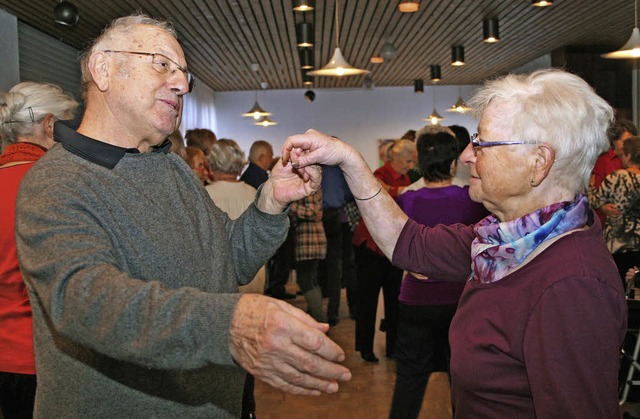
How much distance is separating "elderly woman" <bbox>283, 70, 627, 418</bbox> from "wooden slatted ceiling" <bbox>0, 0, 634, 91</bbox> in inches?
225

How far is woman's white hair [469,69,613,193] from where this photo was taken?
162 cm

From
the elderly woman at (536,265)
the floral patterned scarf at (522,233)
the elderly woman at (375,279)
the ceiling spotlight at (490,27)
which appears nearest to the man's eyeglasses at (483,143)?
the elderly woman at (536,265)

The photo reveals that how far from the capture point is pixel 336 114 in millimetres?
16578

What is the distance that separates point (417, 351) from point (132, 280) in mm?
2467

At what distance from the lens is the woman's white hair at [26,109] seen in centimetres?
260

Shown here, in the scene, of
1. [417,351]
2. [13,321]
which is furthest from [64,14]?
[417,351]

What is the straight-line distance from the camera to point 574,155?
64.6 inches

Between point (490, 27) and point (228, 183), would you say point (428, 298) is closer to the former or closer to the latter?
point (228, 183)

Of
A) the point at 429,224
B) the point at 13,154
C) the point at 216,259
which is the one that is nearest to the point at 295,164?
the point at 216,259

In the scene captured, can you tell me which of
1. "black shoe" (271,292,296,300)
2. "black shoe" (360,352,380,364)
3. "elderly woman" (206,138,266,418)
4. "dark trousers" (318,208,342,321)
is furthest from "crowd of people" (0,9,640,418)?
"black shoe" (271,292,296,300)

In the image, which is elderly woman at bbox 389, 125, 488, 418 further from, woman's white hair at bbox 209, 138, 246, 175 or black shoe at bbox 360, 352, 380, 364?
black shoe at bbox 360, 352, 380, 364

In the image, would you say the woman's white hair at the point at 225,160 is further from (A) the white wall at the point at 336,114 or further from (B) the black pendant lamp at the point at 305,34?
(A) the white wall at the point at 336,114

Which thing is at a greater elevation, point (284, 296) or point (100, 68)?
point (100, 68)

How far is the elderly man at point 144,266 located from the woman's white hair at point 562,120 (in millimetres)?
613
